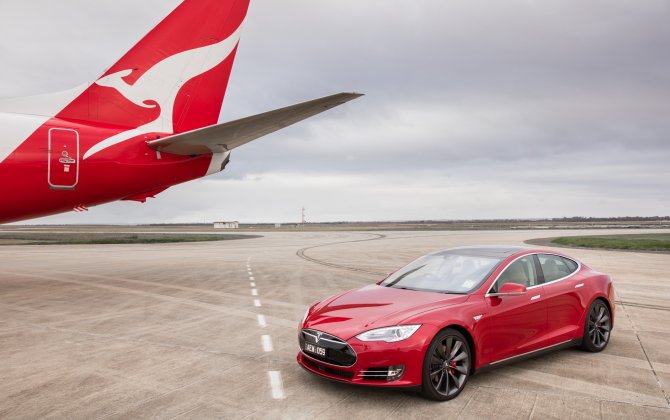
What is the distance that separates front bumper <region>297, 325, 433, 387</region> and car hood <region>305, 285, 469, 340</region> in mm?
220

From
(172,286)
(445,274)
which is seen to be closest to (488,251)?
(445,274)

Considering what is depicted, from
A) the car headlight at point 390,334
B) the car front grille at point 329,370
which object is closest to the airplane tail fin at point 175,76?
the car front grille at point 329,370

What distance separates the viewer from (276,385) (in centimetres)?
545

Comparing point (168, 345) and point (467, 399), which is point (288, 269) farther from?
point (467, 399)

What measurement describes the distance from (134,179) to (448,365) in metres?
9.16

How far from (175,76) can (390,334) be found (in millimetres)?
10166

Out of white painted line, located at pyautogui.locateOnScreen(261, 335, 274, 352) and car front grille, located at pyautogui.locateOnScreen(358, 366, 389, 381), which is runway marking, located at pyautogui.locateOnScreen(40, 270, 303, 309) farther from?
car front grille, located at pyautogui.locateOnScreen(358, 366, 389, 381)

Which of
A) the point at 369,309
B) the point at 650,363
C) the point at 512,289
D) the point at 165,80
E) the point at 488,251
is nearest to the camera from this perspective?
the point at 369,309

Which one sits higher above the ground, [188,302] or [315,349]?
[315,349]

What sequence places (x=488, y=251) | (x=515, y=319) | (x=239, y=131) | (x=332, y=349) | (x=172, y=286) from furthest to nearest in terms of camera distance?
(x=172, y=286)
(x=239, y=131)
(x=488, y=251)
(x=515, y=319)
(x=332, y=349)

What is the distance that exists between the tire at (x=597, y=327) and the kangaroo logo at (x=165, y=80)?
10.3 metres

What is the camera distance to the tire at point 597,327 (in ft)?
22.2

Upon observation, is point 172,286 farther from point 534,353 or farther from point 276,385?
point 534,353

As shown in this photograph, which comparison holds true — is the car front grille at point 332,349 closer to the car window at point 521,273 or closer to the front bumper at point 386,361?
the front bumper at point 386,361
